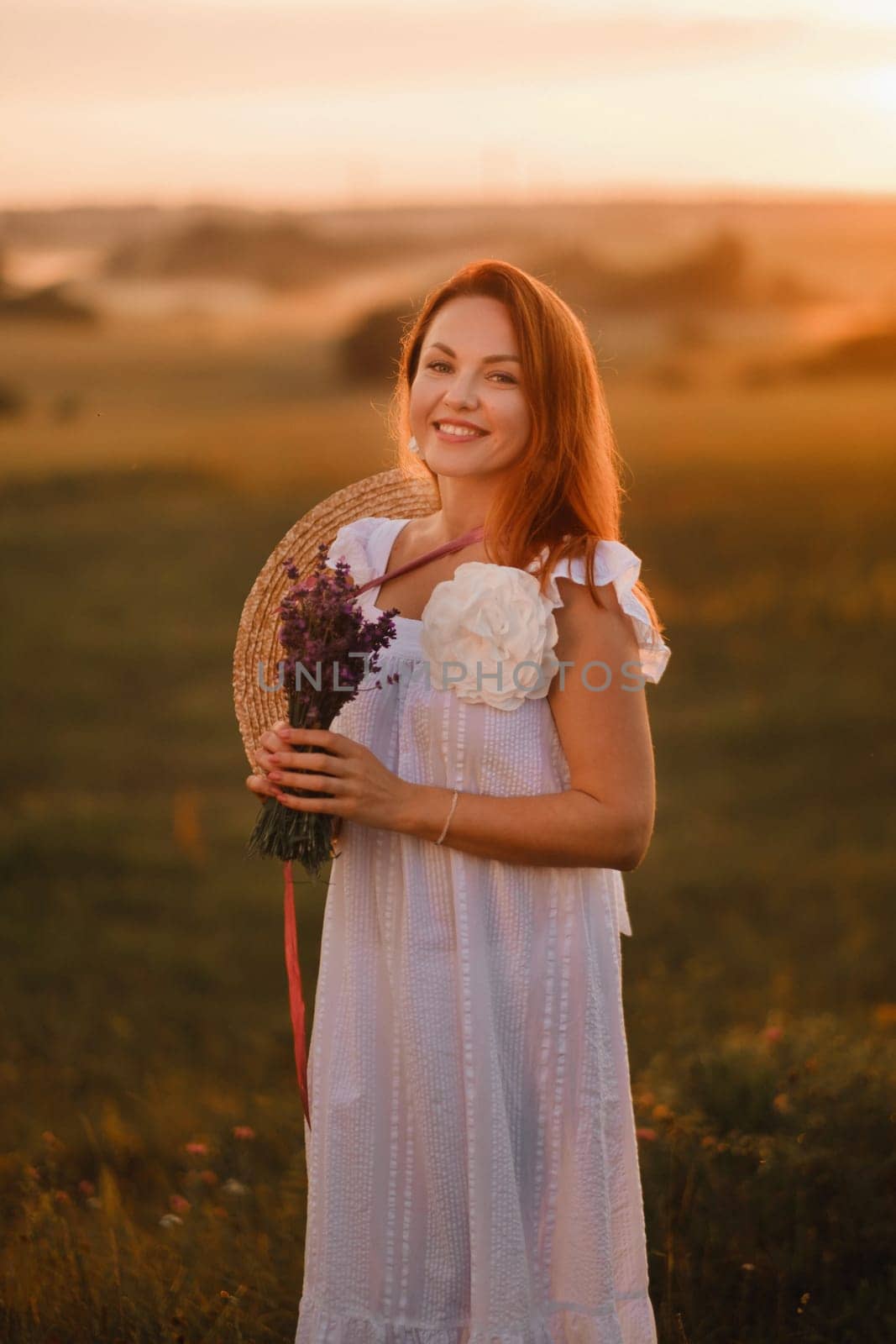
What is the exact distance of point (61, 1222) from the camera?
3.01m

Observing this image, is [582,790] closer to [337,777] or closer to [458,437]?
[337,777]

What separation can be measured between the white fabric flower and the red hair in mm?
66

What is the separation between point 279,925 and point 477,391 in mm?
4146

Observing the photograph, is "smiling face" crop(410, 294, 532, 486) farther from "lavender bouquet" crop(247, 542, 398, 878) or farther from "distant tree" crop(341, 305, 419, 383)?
"distant tree" crop(341, 305, 419, 383)

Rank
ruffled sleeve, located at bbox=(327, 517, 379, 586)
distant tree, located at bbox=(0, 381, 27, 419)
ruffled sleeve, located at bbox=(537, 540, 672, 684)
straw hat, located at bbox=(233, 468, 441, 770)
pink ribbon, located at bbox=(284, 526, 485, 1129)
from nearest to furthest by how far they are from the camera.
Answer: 1. ruffled sleeve, located at bbox=(537, 540, 672, 684)
2. pink ribbon, located at bbox=(284, 526, 485, 1129)
3. ruffled sleeve, located at bbox=(327, 517, 379, 586)
4. straw hat, located at bbox=(233, 468, 441, 770)
5. distant tree, located at bbox=(0, 381, 27, 419)

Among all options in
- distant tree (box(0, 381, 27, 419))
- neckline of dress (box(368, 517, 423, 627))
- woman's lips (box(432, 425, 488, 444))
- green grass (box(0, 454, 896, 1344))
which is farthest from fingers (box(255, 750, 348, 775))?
distant tree (box(0, 381, 27, 419))

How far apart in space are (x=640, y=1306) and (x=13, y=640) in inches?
218

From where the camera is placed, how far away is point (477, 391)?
2059 millimetres

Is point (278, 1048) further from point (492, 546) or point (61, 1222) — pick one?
point (492, 546)

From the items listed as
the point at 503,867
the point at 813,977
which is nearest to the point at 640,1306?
the point at 503,867

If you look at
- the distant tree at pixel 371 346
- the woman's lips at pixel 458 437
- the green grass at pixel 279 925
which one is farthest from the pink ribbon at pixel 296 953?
the distant tree at pixel 371 346

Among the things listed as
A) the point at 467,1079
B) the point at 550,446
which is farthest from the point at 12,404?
the point at 467,1079

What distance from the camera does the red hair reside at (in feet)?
6.72

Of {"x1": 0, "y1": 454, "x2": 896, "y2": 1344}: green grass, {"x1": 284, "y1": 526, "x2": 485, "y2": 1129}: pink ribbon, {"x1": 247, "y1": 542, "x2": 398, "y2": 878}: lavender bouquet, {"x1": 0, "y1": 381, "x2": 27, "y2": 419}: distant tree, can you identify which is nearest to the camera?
{"x1": 247, "y1": 542, "x2": 398, "y2": 878}: lavender bouquet
